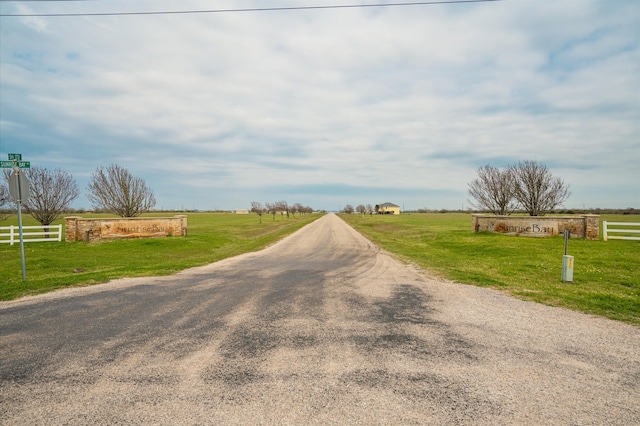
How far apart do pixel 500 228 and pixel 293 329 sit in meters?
24.3

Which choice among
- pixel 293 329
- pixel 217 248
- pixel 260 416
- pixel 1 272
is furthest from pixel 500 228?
pixel 1 272

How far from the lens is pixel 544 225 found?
2330 cm

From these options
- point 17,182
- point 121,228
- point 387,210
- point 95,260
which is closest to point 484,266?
point 17,182

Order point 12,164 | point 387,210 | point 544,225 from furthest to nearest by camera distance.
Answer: point 387,210 → point 544,225 → point 12,164

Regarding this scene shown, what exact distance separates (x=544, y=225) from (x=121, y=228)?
2971cm

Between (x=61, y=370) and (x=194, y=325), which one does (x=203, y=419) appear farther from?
(x=194, y=325)

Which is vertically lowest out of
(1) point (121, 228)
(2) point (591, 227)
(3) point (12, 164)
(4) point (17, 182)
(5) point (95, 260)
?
(5) point (95, 260)

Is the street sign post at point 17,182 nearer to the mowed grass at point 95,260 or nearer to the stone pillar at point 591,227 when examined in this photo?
the mowed grass at point 95,260

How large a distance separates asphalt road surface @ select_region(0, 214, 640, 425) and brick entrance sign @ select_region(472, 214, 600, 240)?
18.6 m

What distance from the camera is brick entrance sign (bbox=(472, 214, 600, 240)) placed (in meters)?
21.8

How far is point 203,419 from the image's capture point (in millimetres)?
3381

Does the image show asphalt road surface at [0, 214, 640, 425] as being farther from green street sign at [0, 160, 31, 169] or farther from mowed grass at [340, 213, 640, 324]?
green street sign at [0, 160, 31, 169]

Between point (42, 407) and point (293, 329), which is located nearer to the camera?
point (42, 407)

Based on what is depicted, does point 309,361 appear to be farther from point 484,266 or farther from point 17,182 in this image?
point 484,266
